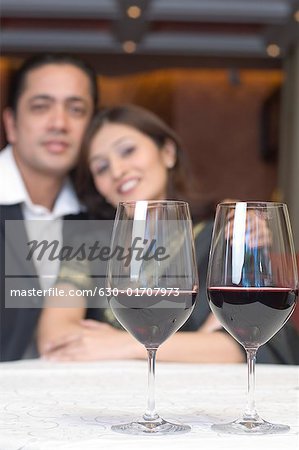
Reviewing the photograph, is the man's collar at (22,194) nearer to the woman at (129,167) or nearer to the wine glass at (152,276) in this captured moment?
the woman at (129,167)

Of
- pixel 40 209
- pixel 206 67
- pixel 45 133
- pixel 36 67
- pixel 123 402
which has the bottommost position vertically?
pixel 123 402

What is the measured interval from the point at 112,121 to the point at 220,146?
14.8 feet

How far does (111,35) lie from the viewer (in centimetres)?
640

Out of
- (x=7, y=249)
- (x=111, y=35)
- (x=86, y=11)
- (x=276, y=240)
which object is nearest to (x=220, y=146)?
(x=111, y=35)

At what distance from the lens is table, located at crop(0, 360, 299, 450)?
2.33ft

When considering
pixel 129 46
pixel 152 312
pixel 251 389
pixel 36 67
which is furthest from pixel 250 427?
pixel 129 46

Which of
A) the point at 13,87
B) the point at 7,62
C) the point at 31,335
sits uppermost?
the point at 7,62

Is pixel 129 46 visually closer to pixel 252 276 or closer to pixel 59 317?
pixel 59 317

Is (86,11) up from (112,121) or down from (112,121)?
up

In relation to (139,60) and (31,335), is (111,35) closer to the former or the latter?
(139,60)

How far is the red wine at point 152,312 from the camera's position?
75 cm

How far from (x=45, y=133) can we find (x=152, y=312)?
90.3 inches

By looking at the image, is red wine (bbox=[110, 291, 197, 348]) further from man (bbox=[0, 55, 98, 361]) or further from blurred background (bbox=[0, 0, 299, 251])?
blurred background (bbox=[0, 0, 299, 251])

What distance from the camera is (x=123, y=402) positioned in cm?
94
